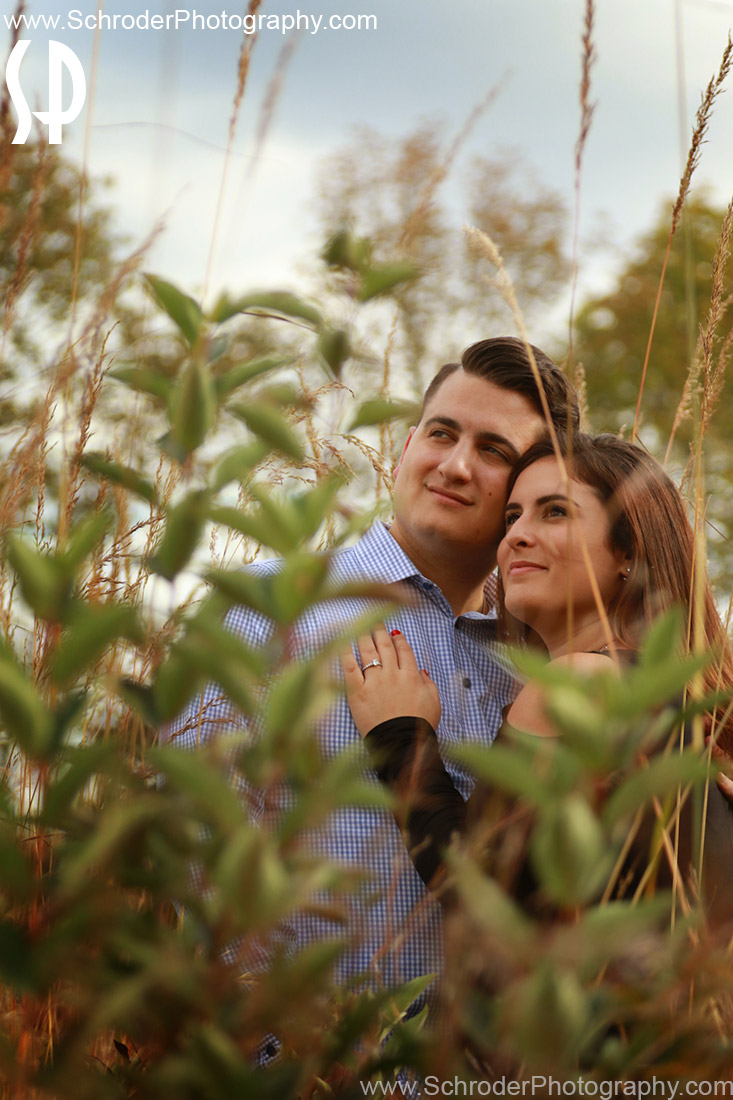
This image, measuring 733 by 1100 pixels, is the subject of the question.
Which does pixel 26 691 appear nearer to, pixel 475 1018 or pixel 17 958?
pixel 17 958

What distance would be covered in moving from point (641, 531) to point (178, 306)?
1456mm

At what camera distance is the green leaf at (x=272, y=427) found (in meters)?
0.50

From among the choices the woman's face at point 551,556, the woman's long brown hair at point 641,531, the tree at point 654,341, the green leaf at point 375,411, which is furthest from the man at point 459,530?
the tree at point 654,341

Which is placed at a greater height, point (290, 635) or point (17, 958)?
point (290, 635)

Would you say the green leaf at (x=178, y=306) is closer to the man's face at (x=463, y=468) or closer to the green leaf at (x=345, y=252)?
the green leaf at (x=345, y=252)

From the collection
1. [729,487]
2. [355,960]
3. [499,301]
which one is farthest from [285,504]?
→ [499,301]

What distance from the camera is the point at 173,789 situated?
50cm

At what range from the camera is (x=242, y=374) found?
535 millimetres

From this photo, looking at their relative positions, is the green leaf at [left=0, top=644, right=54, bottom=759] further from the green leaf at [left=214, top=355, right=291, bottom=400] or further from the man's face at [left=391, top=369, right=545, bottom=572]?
the man's face at [left=391, top=369, right=545, bottom=572]

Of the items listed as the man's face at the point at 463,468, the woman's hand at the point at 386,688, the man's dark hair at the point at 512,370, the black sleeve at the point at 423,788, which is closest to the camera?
the black sleeve at the point at 423,788

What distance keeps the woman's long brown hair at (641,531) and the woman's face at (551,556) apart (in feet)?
0.08

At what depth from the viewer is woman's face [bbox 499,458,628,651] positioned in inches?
71.9

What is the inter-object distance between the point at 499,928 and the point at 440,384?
83.0 inches

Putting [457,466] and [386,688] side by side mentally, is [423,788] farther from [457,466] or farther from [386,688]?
[457,466]
